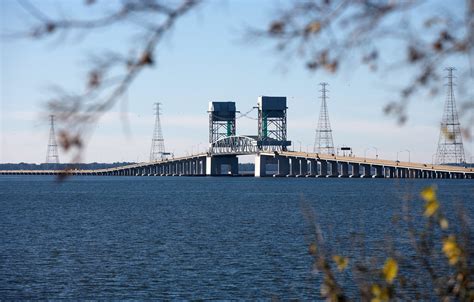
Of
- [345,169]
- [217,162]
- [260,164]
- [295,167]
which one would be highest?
[217,162]

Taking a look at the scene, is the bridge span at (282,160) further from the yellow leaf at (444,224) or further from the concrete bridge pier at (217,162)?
the yellow leaf at (444,224)

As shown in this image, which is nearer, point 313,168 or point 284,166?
point 313,168

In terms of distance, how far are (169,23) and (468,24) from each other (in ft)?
6.80

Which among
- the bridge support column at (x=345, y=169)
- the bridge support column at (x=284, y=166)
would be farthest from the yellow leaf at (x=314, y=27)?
the bridge support column at (x=284, y=166)

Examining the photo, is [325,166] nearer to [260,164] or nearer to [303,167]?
[303,167]

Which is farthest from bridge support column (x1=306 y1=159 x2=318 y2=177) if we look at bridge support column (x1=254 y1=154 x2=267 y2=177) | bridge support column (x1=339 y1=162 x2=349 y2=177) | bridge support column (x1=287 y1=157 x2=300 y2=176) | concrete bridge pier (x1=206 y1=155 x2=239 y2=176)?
concrete bridge pier (x1=206 y1=155 x2=239 y2=176)

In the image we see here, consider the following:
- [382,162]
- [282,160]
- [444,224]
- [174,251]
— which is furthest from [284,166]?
[444,224]

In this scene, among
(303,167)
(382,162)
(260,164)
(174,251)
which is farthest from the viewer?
(260,164)

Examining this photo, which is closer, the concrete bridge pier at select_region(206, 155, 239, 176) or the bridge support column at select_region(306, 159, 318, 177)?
the bridge support column at select_region(306, 159, 318, 177)

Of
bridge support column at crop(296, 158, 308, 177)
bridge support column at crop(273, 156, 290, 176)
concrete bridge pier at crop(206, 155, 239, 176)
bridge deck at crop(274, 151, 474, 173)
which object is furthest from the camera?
concrete bridge pier at crop(206, 155, 239, 176)

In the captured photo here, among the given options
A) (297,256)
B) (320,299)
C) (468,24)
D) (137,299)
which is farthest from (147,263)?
(468,24)

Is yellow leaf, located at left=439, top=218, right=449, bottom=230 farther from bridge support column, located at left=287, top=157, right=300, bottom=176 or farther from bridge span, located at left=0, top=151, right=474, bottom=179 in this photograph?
bridge support column, located at left=287, top=157, right=300, bottom=176

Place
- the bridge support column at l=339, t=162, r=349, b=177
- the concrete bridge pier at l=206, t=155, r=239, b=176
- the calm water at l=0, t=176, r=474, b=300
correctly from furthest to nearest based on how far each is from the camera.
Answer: the concrete bridge pier at l=206, t=155, r=239, b=176
the bridge support column at l=339, t=162, r=349, b=177
the calm water at l=0, t=176, r=474, b=300

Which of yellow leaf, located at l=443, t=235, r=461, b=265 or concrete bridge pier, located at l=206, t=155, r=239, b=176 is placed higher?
concrete bridge pier, located at l=206, t=155, r=239, b=176
